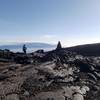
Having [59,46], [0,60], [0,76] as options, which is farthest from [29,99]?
[59,46]

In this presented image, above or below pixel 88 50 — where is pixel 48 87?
below

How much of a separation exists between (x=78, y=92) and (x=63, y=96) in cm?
120

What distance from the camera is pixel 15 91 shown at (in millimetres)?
9445

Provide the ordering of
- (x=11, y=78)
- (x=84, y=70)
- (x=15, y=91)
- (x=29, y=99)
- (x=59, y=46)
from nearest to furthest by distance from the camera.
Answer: (x=29, y=99) → (x=15, y=91) → (x=11, y=78) → (x=84, y=70) → (x=59, y=46)

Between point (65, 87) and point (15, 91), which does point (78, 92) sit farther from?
point (15, 91)

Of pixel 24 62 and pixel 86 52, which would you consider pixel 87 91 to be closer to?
pixel 24 62

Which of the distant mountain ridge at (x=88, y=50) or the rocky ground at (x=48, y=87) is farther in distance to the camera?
the distant mountain ridge at (x=88, y=50)

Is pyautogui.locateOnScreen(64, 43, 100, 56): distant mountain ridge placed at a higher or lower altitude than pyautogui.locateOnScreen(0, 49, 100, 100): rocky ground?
higher

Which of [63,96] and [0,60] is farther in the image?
[0,60]

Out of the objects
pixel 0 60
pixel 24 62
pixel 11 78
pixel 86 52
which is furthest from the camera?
pixel 86 52

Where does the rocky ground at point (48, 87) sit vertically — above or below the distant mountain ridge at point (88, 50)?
below

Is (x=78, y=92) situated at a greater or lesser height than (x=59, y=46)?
lesser

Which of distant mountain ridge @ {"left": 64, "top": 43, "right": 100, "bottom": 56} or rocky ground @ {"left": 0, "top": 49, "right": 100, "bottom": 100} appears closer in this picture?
rocky ground @ {"left": 0, "top": 49, "right": 100, "bottom": 100}

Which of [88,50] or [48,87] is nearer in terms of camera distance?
[48,87]
